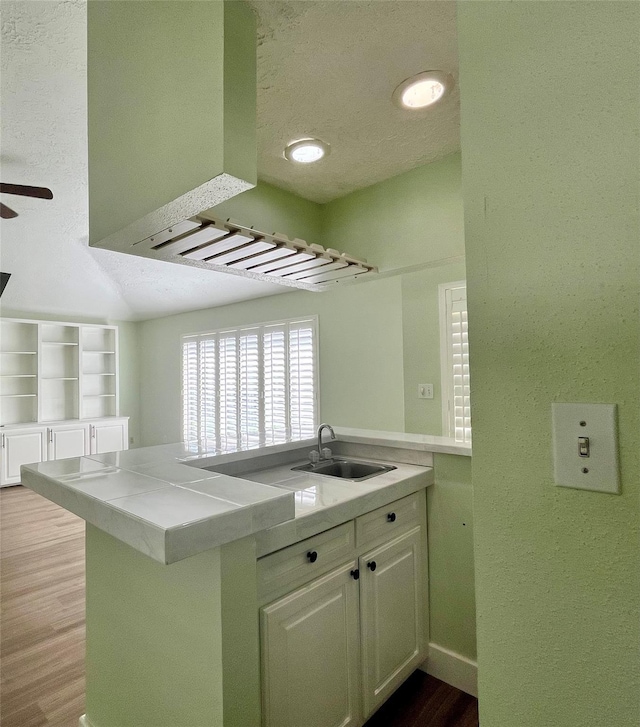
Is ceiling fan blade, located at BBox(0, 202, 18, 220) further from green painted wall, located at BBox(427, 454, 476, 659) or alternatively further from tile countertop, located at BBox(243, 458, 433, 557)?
green painted wall, located at BBox(427, 454, 476, 659)

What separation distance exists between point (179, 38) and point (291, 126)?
32.5 inches

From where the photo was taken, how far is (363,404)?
13.0 ft

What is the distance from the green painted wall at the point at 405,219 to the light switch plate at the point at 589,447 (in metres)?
1.96

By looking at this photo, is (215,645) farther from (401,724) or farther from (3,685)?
(3,685)

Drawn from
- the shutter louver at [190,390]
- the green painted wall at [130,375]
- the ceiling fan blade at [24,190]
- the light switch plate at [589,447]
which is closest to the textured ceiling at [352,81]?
the ceiling fan blade at [24,190]

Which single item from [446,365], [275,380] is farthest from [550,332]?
[275,380]

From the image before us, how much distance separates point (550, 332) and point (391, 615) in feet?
5.79

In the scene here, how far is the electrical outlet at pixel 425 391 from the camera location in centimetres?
316

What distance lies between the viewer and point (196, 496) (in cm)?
128

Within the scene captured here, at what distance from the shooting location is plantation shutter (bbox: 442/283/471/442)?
293 centimetres

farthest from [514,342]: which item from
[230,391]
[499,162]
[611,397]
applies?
[230,391]

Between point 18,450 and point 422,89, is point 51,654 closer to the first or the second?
point 422,89

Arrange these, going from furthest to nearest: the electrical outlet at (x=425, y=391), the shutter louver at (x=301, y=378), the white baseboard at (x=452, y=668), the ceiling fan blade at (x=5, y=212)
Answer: the shutter louver at (x=301, y=378) < the electrical outlet at (x=425, y=391) < the ceiling fan blade at (x=5, y=212) < the white baseboard at (x=452, y=668)

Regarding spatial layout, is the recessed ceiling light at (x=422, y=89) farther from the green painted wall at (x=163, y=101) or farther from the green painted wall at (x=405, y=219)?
the green painted wall at (x=163, y=101)
